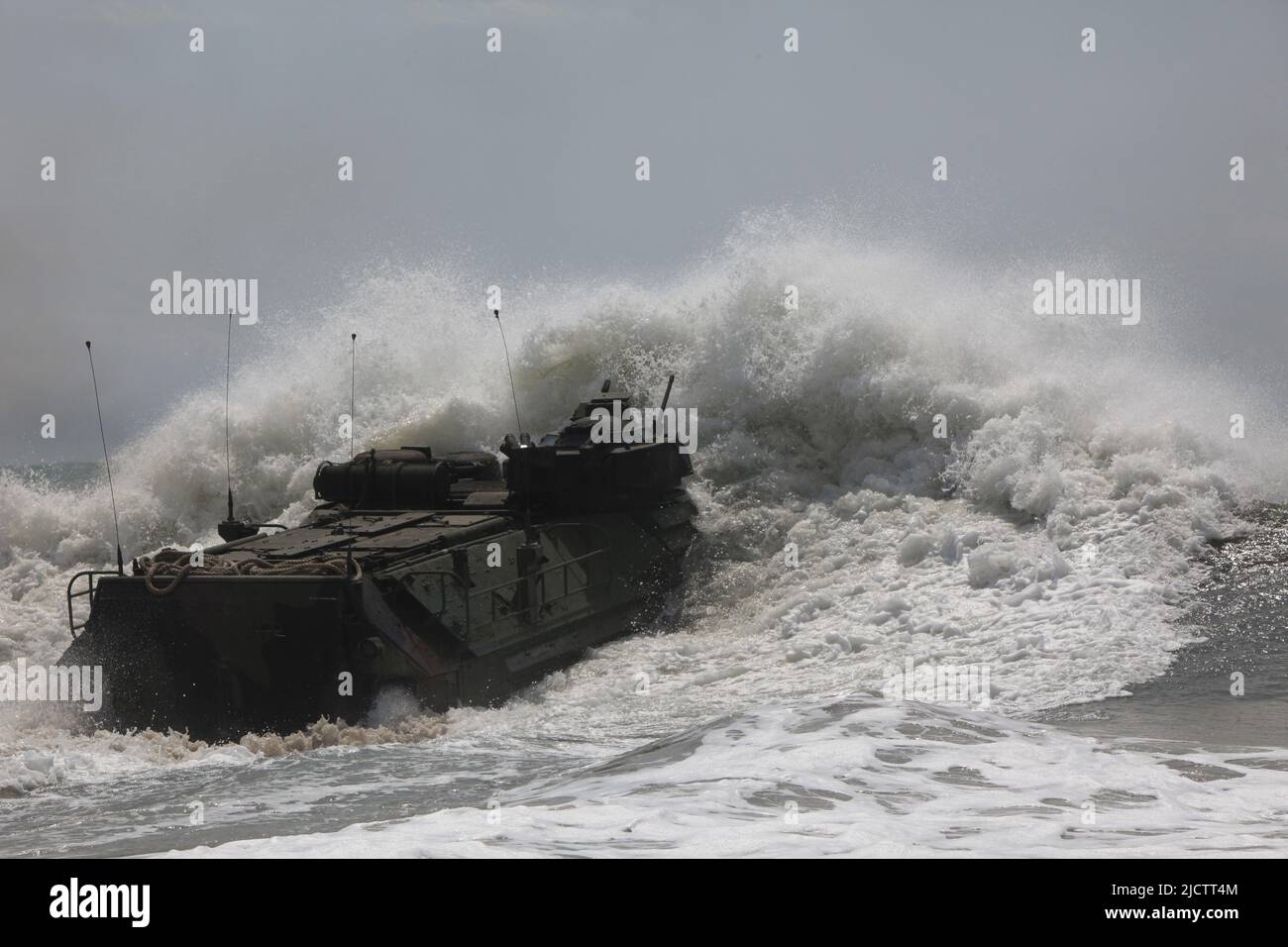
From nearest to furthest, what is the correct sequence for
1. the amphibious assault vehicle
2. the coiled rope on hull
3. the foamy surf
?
the foamy surf < the amphibious assault vehicle < the coiled rope on hull

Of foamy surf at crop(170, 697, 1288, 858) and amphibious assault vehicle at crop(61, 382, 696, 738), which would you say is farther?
amphibious assault vehicle at crop(61, 382, 696, 738)

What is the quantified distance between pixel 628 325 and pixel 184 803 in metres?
12.3

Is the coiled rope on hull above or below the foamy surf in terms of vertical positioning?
above

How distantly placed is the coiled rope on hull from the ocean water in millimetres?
1208

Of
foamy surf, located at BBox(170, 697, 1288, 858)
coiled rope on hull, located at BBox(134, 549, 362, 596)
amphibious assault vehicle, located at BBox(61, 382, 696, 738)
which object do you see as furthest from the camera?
coiled rope on hull, located at BBox(134, 549, 362, 596)

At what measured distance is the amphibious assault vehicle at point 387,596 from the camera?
1281 cm

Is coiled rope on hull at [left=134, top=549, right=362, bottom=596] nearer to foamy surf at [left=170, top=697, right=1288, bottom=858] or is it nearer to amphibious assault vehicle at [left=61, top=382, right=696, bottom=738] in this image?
amphibious assault vehicle at [left=61, top=382, right=696, bottom=738]

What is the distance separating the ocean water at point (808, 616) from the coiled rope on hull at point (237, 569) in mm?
1208

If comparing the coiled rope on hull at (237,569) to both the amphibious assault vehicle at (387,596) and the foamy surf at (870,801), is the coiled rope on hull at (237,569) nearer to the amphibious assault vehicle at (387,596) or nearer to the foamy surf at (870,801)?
the amphibious assault vehicle at (387,596)

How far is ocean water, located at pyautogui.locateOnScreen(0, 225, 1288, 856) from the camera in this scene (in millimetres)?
9094

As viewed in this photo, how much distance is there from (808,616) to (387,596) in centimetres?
445

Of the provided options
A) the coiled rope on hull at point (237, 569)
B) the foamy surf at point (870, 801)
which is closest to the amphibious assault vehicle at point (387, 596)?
the coiled rope on hull at point (237, 569)

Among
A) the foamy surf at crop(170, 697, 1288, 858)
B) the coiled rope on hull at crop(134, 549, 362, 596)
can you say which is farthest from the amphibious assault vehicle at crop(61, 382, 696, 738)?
the foamy surf at crop(170, 697, 1288, 858)

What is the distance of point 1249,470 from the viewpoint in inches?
665
